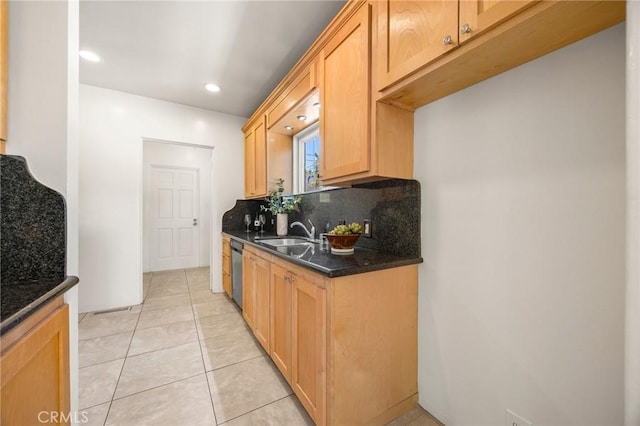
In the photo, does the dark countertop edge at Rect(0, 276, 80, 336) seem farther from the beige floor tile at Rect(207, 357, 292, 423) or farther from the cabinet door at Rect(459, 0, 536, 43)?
the cabinet door at Rect(459, 0, 536, 43)

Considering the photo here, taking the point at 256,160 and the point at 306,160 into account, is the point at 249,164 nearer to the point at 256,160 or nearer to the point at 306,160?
the point at 256,160

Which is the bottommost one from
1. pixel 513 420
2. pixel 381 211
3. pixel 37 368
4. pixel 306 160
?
pixel 513 420

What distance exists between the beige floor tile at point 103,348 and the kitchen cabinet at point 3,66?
1775mm

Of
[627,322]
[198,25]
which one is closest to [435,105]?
[627,322]

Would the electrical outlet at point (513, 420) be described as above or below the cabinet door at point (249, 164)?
below

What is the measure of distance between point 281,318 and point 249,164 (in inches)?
92.7

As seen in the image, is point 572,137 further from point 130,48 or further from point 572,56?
point 130,48

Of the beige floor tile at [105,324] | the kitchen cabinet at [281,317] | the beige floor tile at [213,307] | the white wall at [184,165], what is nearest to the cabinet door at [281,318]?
the kitchen cabinet at [281,317]

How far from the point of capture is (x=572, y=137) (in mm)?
905

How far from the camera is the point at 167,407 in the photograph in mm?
1439

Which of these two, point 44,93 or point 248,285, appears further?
point 248,285

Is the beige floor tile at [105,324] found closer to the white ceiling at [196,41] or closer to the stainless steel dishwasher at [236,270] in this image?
the stainless steel dishwasher at [236,270]

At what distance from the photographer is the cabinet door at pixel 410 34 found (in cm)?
94

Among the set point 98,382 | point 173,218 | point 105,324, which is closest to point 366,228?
point 98,382
